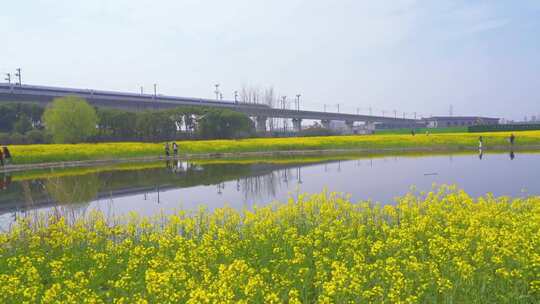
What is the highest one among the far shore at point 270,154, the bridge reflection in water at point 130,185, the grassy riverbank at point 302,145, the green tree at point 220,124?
the green tree at point 220,124

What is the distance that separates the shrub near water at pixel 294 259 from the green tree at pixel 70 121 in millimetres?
51311

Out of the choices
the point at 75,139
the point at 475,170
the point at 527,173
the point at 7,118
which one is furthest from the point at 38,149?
A: the point at 527,173

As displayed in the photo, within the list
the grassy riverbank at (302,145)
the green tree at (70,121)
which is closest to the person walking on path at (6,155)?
the grassy riverbank at (302,145)

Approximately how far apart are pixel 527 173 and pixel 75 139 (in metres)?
54.1

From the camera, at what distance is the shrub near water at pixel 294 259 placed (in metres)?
6.27

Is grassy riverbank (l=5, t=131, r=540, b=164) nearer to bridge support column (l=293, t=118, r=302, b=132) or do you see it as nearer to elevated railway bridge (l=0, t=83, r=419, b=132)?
elevated railway bridge (l=0, t=83, r=419, b=132)

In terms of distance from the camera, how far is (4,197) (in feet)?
68.2

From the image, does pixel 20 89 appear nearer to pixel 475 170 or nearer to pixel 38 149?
pixel 38 149

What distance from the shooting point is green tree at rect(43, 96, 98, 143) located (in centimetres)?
5753

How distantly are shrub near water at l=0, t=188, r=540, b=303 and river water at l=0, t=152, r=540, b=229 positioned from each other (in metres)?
3.74

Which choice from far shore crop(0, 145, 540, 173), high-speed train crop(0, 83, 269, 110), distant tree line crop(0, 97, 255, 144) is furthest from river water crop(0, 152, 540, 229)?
high-speed train crop(0, 83, 269, 110)

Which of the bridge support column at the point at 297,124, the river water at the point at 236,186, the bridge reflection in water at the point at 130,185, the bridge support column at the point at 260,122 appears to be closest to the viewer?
the river water at the point at 236,186

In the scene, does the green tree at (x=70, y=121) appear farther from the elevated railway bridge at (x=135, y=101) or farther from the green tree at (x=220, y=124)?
the elevated railway bridge at (x=135, y=101)

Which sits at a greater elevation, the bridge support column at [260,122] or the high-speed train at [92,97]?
the high-speed train at [92,97]
